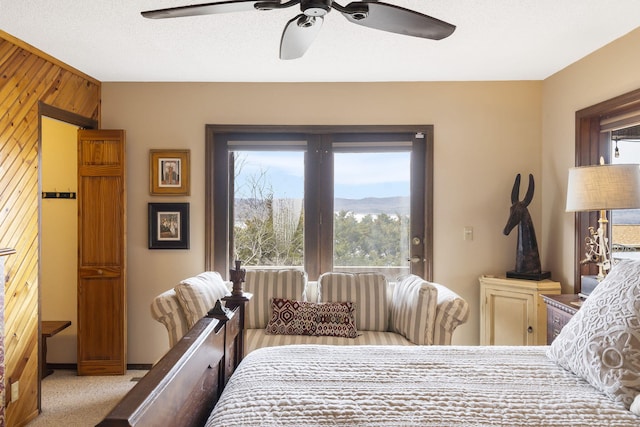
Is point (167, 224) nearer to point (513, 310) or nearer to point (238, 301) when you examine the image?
point (238, 301)

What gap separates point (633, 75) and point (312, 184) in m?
2.40

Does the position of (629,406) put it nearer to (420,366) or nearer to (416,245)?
(420,366)

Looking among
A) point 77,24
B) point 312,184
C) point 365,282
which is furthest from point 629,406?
point 77,24

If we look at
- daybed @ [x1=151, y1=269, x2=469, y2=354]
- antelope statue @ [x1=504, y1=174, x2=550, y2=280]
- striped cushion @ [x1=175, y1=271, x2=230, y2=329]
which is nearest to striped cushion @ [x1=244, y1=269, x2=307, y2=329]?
daybed @ [x1=151, y1=269, x2=469, y2=354]

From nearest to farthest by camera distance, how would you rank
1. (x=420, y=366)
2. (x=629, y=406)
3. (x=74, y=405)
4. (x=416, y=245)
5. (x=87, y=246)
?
(x=629, y=406), (x=420, y=366), (x=74, y=405), (x=87, y=246), (x=416, y=245)

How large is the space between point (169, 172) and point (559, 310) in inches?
125

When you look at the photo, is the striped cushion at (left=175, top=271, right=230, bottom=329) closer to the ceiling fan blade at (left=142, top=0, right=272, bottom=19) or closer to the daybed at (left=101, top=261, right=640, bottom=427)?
the daybed at (left=101, top=261, right=640, bottom=427)

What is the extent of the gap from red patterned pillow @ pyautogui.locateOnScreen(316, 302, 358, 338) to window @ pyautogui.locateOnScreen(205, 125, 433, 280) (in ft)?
2.04

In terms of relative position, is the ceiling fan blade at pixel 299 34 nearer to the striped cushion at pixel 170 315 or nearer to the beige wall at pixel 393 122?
the beige wall at pixel 393 122

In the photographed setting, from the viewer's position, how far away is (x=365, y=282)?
3385 millimetres

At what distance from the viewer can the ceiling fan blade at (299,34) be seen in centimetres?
176

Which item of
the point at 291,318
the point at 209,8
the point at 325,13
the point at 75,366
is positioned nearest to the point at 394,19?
the point at 325,13

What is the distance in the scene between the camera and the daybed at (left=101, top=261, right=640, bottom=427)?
3.83 feet

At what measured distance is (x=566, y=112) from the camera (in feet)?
11.0
